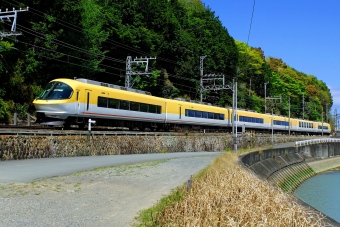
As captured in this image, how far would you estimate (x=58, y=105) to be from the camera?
20.9 meters

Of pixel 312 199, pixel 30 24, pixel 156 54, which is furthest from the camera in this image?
pixel 156 54

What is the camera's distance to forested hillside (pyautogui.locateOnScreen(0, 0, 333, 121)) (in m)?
A: 30.7

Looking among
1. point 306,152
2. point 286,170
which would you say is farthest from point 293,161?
point 306,152

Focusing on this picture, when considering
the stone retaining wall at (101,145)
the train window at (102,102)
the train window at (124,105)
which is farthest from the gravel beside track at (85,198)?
the train window at (124,105)

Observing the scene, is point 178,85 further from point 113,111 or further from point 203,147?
point 113,111

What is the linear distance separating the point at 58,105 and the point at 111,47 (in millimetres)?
23892

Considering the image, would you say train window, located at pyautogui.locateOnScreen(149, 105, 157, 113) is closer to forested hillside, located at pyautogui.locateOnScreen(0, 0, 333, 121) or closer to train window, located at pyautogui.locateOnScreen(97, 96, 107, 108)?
train window, located at pyautogui.locateOnScreen(97, 96, 107, 108)

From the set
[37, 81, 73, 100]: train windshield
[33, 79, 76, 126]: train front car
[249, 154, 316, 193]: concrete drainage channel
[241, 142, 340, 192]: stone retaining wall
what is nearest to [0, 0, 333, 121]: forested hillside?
[37, 81, 73, 100]: train windshield

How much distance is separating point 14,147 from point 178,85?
39.6 metres

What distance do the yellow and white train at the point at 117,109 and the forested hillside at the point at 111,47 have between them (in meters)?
7.40

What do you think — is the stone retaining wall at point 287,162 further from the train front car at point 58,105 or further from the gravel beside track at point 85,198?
the train front car at point 58,105

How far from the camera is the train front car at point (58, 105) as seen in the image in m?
20.9

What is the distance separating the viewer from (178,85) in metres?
54.2

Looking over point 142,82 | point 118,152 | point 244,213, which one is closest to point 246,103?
point 142,82
